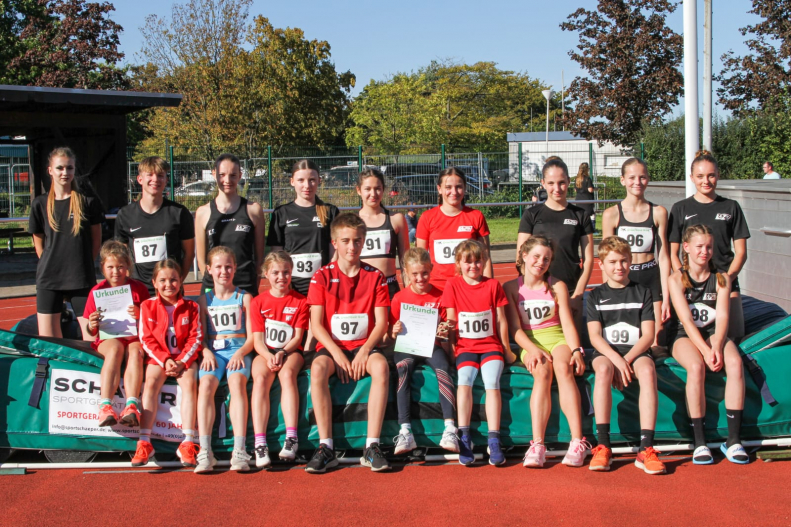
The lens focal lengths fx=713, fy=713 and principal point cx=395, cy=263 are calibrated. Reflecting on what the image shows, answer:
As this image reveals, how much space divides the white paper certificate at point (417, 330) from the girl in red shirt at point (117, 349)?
5.21 feet

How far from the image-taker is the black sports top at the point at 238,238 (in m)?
4.96

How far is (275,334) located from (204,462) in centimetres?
86

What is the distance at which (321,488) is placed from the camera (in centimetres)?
390

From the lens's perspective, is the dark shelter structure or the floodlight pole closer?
the floodlight pole

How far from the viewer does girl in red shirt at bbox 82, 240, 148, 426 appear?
4152 millimetres

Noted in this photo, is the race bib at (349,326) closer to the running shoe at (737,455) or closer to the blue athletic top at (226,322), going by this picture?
the blue athletic top at (226,322)

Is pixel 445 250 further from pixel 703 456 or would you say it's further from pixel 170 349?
pixel 703 456

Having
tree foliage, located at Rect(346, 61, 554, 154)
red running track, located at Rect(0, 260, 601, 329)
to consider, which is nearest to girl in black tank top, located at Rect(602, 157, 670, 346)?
red running track, located at Rect(0, 260, 601, 329)

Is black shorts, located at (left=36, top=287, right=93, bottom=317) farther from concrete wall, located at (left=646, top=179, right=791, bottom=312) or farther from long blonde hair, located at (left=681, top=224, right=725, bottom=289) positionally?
concrete wall, located at (left=646, top=179, right=791, bottom=312)

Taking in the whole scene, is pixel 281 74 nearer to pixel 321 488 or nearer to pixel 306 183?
pixel 306 183

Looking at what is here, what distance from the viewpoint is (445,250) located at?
197 inches

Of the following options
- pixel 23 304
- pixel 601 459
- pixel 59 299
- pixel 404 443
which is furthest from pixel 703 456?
pixel 23 304

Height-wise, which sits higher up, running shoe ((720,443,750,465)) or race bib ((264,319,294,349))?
race bib ((264,319,294,349))

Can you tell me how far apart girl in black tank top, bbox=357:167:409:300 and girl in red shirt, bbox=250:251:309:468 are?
63 cm
